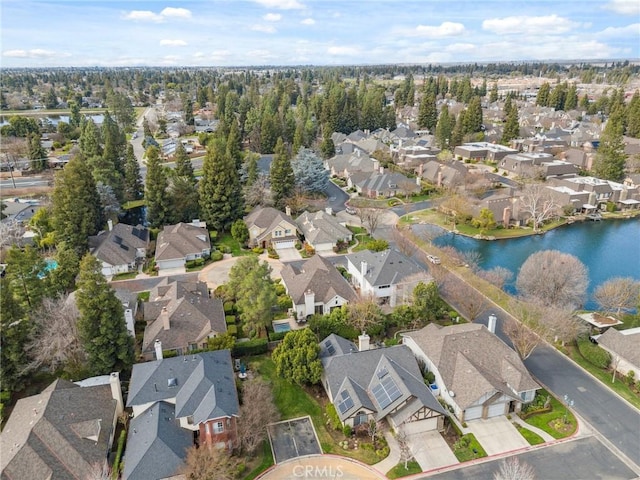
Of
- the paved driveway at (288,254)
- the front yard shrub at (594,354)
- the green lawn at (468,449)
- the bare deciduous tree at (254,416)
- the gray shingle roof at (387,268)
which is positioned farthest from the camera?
the paved driveway at (288,254)

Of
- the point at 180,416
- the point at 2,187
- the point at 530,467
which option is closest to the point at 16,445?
the point at 180,416

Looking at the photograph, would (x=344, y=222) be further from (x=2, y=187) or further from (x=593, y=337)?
(x=2, y=187)

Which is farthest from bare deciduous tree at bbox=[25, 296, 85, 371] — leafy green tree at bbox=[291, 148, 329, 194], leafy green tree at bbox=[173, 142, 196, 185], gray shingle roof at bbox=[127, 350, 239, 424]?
leafy green tree at bbox=[291, 148, 329, 194]

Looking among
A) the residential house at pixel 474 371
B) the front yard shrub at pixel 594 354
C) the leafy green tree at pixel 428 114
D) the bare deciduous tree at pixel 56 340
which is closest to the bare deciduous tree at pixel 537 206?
the front yard shrub at pixel 594 354

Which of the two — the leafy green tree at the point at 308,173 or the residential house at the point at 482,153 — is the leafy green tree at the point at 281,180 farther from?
the residential house at the point at 482,153

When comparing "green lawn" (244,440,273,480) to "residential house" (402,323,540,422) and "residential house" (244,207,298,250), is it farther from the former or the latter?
"residential house" (244,207,298,250)

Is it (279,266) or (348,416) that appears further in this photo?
(279,266)

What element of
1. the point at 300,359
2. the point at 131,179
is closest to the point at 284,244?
the point at 300,359

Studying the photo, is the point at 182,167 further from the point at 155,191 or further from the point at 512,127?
the point at 512,127
